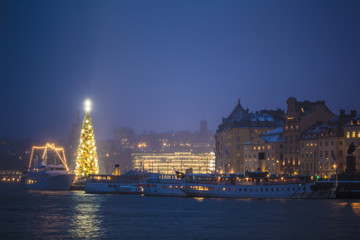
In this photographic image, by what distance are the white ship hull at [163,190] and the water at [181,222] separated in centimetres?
2738

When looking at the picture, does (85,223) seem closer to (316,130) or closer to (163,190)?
(163,190)

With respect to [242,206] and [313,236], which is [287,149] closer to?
[242,206]

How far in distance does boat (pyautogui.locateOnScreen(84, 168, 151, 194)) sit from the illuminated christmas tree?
165cm

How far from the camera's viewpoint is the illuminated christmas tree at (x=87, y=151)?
369 feet

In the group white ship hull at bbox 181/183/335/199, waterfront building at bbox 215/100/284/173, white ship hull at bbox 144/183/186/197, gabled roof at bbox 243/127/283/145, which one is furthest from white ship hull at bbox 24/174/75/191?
waterfront building at bbox 215/100/284/173

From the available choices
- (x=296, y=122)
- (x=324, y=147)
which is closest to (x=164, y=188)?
(x=324, y=147)

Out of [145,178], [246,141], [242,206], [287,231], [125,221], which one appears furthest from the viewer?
[246,141]

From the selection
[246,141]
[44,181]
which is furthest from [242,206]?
[246,141]

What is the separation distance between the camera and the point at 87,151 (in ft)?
375

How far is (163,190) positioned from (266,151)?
56.3 m

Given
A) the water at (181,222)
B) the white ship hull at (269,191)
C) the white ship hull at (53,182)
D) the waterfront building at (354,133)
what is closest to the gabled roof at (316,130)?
the waterfront building at (354,133)

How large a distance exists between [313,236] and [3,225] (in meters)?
26.1

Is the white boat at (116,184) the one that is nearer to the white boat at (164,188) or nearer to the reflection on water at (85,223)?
the white boat at (164,188)

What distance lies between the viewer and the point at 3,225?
2098 inches
